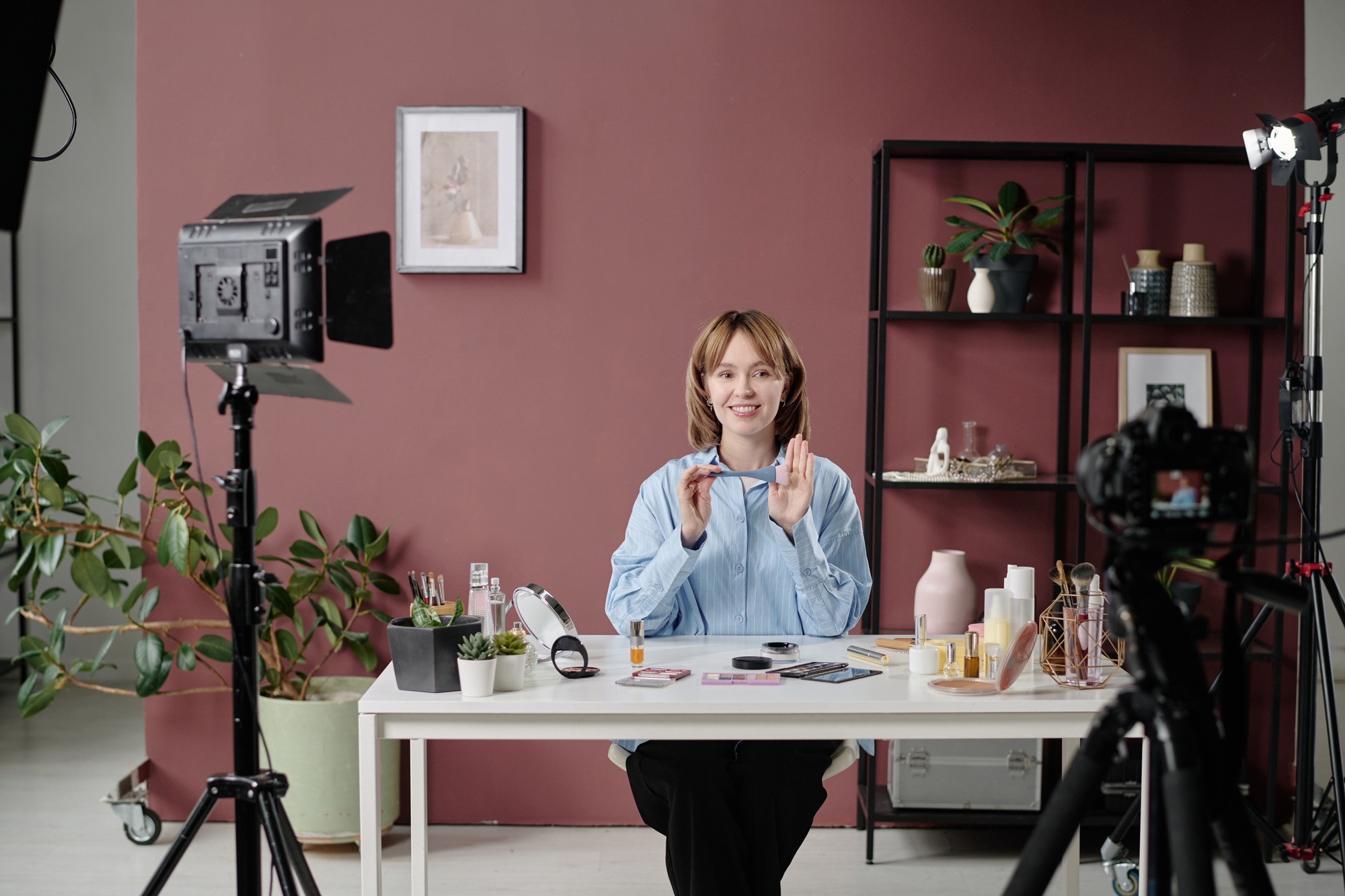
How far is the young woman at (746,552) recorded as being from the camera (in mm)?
2111

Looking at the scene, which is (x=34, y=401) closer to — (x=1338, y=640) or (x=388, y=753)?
(x=388, y=753)

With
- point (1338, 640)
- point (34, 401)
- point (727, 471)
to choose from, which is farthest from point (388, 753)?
point (1338, 640)

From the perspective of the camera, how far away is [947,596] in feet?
9.74

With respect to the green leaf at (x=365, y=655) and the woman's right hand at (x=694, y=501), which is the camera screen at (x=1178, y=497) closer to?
the woman's right hand at (x=694, y=501)

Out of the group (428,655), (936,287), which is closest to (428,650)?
(428,655)

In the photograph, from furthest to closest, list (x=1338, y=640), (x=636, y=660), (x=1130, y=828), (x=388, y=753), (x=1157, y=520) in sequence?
(x=1338, y=640) < (x=388, y=753) < (x=1130, y=828) < (x=636, y=660) < (x=1157, y=520)

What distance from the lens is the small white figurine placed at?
304 cm

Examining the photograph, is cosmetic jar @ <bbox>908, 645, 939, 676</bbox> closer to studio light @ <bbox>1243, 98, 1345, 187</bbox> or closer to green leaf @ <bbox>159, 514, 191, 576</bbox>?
studio light @ <bbox>1243, 98, 1345, 187</bbox>

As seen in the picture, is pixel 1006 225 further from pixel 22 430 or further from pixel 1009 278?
pixel 22 430

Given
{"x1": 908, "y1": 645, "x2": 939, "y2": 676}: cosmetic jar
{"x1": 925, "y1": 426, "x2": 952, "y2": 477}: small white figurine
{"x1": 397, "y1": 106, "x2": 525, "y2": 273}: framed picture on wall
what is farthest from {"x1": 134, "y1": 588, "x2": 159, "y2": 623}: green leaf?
{"x1": 925, "y1": 426, "x2": 952, "y2": 477}: small white figurine

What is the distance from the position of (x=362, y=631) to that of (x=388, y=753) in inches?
15.5

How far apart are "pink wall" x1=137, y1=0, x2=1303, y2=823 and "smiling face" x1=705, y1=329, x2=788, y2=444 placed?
748mm

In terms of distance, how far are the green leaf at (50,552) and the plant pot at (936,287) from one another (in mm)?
2398

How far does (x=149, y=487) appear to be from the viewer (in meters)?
3.18
